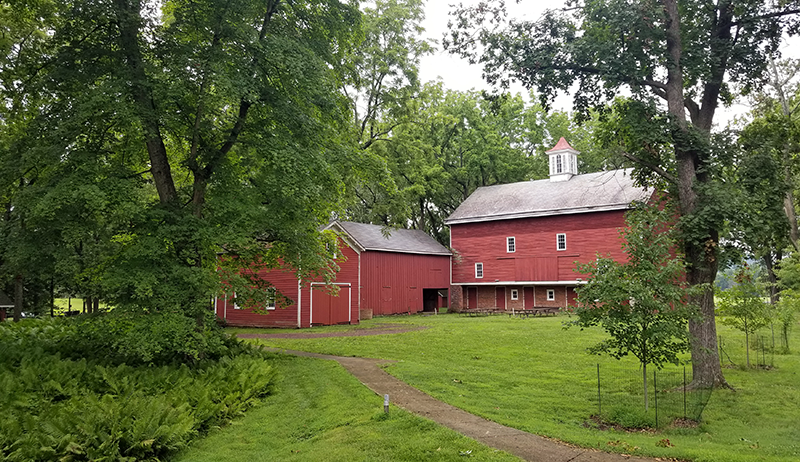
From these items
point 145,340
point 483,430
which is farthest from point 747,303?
point 145,340

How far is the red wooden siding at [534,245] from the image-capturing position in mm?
35219

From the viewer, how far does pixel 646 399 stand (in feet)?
36.6

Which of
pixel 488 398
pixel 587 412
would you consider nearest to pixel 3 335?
pixel 488 398

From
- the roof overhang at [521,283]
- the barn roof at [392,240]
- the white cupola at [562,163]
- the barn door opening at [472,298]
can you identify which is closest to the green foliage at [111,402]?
the barn roof at [392,240]

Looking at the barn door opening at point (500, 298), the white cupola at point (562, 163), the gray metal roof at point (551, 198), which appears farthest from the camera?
the white cupola at point (562, 163)

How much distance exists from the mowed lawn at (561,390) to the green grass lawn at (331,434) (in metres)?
1.31

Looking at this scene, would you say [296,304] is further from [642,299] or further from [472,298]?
[642,299]

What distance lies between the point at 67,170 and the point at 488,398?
38.4ft

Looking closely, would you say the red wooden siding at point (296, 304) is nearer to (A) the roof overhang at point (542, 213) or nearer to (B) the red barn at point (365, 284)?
(B) the red barn at point (365, 284)

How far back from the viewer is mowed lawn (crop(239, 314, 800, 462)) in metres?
8.87

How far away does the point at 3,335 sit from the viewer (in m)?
17.7

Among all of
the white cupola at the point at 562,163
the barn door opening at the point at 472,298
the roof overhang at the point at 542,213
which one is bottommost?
the barn door opening at the point at 472,298

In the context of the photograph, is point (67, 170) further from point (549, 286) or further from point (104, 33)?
point (549, 286)

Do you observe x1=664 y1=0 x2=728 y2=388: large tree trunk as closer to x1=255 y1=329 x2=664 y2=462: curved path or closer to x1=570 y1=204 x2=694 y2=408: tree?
x1=570 y1=204 x2=694 y2=408: tree
